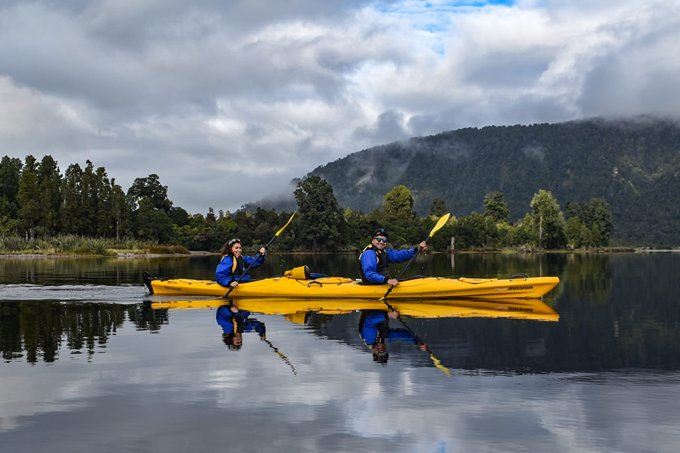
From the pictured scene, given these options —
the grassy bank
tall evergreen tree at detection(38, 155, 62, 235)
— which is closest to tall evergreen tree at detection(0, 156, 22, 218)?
tall evergreen tree at detection(38, 155, 62, 235)

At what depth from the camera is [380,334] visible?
49.5 feet

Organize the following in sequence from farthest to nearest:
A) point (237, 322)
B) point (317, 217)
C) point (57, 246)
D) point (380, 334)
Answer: point (317, 217)
point (57, 246)
point (237, 322)
point (380, 334)

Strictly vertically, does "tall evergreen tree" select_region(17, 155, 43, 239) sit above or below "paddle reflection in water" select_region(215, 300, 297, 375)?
above

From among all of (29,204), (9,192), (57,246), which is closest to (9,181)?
(9,192)

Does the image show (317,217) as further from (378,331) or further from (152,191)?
(378,331)

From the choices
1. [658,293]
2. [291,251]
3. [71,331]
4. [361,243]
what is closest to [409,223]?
[361,243]

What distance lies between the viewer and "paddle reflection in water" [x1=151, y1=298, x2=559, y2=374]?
15443 mm

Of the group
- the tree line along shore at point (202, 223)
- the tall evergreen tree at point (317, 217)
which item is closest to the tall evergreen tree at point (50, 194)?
the tree line along shore at point (202, 223)

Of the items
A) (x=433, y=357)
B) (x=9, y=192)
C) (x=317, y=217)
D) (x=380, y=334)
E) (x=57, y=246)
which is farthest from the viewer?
(x=317, y=217)

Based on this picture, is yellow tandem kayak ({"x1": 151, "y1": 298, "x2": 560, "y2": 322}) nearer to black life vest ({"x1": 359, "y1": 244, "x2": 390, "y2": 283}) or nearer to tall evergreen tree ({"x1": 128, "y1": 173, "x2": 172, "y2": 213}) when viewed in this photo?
black life vest ({"x1": 359, "y1": 244, "x2": 390, "y2": 283})

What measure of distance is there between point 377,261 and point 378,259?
0.26 ft

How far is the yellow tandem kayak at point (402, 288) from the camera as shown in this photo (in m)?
21.3

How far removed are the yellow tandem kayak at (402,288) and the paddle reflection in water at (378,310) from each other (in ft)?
0.61

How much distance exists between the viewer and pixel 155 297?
78.3ft
